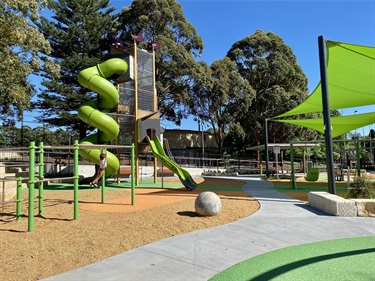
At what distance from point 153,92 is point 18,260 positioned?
13368 mm

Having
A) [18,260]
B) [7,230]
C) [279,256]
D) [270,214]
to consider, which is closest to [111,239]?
[18,260]

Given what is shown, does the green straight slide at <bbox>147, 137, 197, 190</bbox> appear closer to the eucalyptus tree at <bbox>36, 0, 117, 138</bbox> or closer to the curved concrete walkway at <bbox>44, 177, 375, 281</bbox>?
the curved concrete walkway at <bbox>44, 177, 375, 281</bbox>

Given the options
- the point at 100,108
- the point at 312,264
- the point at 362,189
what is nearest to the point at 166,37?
the point at 100,108

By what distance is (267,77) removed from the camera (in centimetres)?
3903

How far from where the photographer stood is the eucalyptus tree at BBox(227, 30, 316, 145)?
124ft

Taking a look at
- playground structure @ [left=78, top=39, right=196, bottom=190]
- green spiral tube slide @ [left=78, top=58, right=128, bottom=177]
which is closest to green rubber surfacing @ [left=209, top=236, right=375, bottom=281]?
playground structure @ [left=78, top=39, right=196, bottom=190]

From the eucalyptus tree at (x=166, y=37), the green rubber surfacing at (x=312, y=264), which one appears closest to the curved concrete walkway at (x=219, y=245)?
the green rubber surfacing at (x=312, y=264)

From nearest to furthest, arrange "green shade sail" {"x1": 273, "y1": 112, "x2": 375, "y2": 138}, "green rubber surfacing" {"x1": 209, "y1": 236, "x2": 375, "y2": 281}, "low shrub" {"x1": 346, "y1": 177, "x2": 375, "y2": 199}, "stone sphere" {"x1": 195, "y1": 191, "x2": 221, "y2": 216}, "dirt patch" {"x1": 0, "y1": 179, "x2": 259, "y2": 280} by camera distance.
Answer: "green rubber surfacing" {"x1": 209, "y1": 236, "x2": 375, "y2": 281}
"dirt patch" {"x1": 0, "y1": 179, "x2": 259, "y2": 280}
"stone sphere" {"x1": 195, "y1": 191, "x2": 221, "y2": 216}
"low shrub" {"x1": 346, "y1": 177, "x2": 375, "y2": 199}
"green shade sail" {"x1": 273, "y1": 112, "x2": 375, "y2": 138}

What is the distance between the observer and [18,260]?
4.56m

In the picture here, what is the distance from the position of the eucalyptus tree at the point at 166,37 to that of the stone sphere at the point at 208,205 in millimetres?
24061

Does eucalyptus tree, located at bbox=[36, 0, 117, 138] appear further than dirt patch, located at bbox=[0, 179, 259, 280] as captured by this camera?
Yes

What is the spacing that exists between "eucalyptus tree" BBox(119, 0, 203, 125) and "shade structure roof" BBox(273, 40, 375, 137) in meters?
17.0

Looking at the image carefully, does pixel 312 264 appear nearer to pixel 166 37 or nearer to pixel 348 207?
pixel 348 207

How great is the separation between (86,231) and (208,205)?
2774 millimetres
